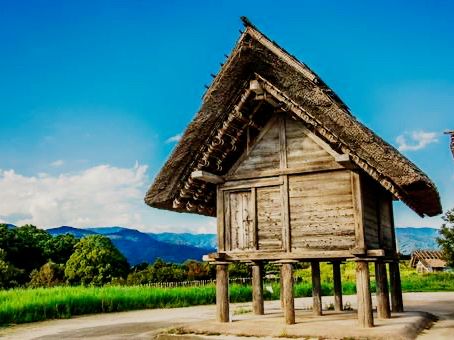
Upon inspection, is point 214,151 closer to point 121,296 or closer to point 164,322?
point 164,322

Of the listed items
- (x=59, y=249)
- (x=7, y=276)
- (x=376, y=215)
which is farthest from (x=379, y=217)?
(x=59, y=249)

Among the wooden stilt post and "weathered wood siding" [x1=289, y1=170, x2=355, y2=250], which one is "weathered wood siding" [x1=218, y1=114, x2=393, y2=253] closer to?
"weathered wood siding" [x1=289, y1=170, x2=355, y2=250]

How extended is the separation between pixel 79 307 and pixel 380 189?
11261 mm

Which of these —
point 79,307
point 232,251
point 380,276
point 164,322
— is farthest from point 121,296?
point 380,276

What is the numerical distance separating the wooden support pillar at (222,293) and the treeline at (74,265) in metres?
22.4

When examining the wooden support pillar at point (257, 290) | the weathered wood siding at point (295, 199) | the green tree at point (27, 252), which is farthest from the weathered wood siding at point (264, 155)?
the green tree at point (27, 252)

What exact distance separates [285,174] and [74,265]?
31795 mm

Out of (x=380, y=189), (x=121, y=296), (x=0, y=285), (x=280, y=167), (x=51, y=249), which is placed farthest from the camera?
(x=51, y=249)

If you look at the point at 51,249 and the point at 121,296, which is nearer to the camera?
the point at 121,296

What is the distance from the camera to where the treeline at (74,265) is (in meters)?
32.7

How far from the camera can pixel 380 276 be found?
1022 cm

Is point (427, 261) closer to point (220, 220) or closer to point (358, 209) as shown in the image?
point (220, 220)

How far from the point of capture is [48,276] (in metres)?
35.5

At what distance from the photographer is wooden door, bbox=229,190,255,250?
987 centimetres
